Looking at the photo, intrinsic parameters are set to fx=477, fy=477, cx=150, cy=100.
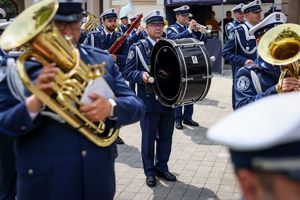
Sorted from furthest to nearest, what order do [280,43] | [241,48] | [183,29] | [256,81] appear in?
[183,29], [241,48], [256,81], [280,43]

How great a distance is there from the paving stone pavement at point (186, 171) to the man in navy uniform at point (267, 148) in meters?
3.63

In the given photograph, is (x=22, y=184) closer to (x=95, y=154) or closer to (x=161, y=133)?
(x=95, y=154)

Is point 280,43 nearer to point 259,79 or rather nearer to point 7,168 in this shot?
point 259,79

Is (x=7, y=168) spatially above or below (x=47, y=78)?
below

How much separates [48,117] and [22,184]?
16.4 inches

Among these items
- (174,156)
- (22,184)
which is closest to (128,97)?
(22,184)

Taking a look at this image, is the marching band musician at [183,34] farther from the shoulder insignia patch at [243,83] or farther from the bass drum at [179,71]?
the shoulder insignia patch at [243,83]

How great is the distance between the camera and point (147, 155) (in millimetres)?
5184

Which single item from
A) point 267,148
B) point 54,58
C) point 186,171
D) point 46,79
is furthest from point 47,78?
point 186,171

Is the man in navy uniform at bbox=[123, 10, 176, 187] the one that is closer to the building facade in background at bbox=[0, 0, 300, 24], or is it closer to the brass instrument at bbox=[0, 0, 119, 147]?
the brass instrument at bbox=[0, 0, 119, 147]

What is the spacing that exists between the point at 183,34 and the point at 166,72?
297 centimetres

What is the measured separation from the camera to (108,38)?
26.6 feet

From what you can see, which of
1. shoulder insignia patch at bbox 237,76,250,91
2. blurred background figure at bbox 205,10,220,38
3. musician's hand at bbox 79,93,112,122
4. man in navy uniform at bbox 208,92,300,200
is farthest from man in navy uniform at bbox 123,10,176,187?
blurred background figure at bbox 205,10,220,38

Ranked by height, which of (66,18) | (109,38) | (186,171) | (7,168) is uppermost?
(66,18)
